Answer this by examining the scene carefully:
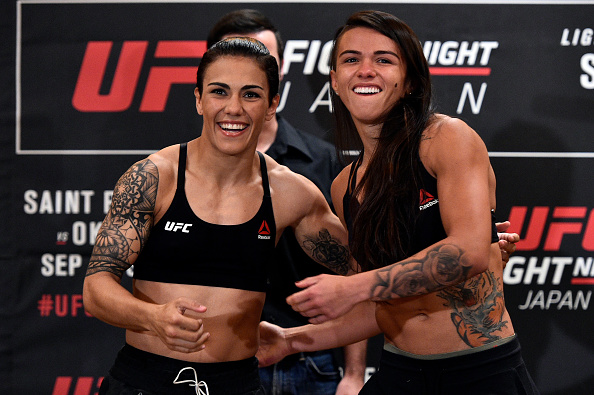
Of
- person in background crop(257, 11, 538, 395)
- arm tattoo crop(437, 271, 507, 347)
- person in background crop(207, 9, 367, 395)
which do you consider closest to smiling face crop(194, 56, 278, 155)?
person in background crop(257, 11, 538, 395)

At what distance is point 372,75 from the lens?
6.42 feet

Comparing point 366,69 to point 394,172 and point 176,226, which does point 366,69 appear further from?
point 176,226

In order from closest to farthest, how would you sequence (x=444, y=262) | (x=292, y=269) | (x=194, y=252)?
(x=444, y=262), (x=194, y=252), (x=292, y=269)

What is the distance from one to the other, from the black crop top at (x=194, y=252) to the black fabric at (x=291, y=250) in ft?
1.72

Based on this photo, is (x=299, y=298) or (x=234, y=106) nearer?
(x=299, y=298)

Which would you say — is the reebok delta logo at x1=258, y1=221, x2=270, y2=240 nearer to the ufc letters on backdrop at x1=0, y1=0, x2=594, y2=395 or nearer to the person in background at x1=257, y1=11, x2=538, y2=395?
the person in background at x1=257, y1=11, x2=538, y2=395

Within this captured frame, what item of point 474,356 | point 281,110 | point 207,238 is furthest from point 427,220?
point 281,110

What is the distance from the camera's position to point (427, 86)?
200 centimetres

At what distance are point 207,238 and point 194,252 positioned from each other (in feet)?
0.18

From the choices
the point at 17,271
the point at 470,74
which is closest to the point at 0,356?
the point at 17,271

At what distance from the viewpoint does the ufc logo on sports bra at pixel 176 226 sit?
1938 mm

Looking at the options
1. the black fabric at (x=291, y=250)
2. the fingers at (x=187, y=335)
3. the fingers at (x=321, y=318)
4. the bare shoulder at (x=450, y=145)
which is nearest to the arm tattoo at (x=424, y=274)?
the fingers at (x=321, y=318)

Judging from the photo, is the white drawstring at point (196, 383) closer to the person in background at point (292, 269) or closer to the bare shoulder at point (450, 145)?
the person in background at point (292, 269)

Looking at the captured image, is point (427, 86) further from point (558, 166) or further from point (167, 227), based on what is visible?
point (558, 166)
